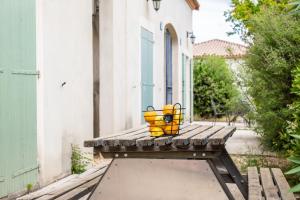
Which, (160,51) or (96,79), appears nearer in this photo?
(96,79)

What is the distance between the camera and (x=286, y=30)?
7074mm

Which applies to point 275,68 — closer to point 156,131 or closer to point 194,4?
point 156,131

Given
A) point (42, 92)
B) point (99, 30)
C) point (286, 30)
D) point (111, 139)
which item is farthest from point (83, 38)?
point (111, 139)

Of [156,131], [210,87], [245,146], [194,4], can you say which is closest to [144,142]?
[156,131]

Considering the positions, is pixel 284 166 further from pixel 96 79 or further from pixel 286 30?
pixel 96 79

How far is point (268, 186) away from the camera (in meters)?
3.59

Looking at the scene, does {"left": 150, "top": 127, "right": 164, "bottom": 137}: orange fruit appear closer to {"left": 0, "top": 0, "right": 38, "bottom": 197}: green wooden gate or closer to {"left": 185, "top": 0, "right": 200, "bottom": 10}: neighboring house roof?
{"left": 0, "top": 0, "right": 38, "bottom": 197}: green wooden gate

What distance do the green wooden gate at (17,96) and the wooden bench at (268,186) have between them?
7.08 feet

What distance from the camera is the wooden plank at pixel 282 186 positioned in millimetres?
3173

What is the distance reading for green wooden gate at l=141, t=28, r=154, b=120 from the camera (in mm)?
9391

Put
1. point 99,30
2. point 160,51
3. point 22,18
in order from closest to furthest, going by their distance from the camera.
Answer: point 22,18 < point 99,30 < point 160,51

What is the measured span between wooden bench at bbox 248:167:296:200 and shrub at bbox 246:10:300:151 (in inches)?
100

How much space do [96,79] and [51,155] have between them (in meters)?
2.74

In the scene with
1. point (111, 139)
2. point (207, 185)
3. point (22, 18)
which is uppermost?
point (22, 18)
